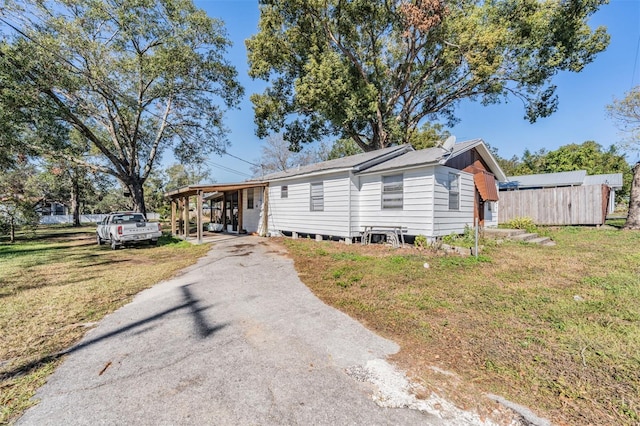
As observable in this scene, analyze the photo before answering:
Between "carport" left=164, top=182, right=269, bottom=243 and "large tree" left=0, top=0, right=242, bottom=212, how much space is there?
234 cm

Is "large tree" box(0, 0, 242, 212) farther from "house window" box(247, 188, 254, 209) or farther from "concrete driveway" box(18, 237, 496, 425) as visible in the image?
"concrete driveway" box(18, 237, 496, 425)

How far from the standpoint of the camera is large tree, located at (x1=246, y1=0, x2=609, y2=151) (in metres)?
13.7

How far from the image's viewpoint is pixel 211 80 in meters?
16.3

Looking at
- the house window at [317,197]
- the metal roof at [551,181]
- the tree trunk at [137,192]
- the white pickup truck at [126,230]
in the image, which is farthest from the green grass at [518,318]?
the metal roof at [551,181]

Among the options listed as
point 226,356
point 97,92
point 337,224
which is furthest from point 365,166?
point 97,92

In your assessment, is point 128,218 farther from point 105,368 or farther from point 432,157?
point 432,157

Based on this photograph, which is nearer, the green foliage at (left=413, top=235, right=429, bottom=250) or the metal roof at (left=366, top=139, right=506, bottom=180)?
the metal roof at (left=366, top=139, right=506, bottom=180)

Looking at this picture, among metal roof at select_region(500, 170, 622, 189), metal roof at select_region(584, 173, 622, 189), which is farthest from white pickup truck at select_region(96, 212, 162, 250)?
metal roof at select_region(584, 173, 622, 189)

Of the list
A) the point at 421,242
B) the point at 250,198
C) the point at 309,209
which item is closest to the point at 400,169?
the point at 421,242

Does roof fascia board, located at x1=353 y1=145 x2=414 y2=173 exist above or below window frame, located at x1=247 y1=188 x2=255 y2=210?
above

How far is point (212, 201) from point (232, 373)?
1935 cm

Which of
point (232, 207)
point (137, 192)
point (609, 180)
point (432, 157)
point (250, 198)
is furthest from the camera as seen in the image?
point (609, 180)

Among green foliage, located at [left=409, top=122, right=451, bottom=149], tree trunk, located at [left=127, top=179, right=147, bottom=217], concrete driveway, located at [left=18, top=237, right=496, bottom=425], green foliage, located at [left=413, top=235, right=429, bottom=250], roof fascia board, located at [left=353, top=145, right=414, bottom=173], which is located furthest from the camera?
green foliage, located at [left=409, top=122, right=451, bottom=149]

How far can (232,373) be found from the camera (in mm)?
2617
